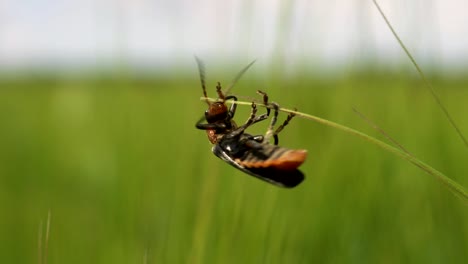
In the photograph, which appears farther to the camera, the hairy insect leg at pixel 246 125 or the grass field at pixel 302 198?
the grass field at pixel 302 198

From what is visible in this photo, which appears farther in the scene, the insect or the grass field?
the grass field

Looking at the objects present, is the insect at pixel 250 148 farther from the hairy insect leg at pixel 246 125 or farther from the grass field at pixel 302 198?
the grass field at pixel 302 198

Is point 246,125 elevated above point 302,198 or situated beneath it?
elevated above

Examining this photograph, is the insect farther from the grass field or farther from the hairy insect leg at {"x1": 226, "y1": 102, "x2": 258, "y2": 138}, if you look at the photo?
the grass field

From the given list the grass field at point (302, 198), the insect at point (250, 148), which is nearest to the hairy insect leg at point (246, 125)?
the insect at point (250, 148)

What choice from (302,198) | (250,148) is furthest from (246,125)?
(302,198)

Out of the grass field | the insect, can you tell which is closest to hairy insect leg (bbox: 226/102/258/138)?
the insect

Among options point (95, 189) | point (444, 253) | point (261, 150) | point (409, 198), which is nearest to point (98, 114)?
point (95, 189)

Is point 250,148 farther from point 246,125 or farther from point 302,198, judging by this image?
point 302,198
